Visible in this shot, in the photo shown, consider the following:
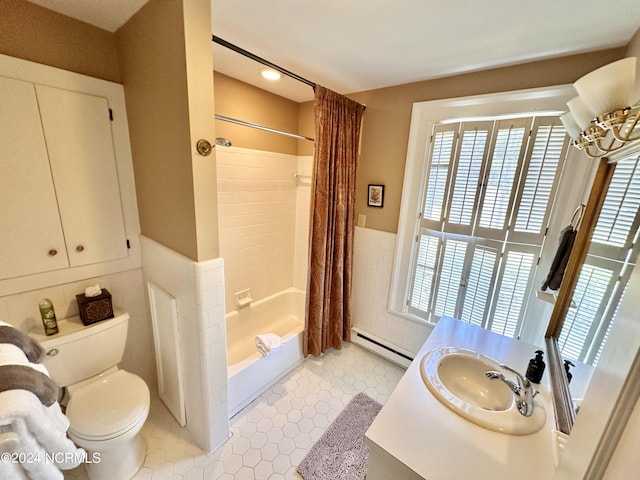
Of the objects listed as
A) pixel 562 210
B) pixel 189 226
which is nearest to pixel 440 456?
pixel 189 226

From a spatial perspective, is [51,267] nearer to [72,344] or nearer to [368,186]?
[72,344]

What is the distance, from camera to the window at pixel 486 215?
153cm

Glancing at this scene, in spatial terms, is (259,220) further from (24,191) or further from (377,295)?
(24,191)

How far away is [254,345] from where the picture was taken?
7.82 feet

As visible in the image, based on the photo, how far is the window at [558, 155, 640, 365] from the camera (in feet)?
2.57

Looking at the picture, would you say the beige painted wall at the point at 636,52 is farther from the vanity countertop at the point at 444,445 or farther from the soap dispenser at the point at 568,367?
the vanity countertop at the point at 444,445

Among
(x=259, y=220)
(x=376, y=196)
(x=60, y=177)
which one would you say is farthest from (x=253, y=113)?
(x=60, y=177)

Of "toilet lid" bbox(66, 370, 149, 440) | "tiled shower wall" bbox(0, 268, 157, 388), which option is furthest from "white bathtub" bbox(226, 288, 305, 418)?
"tiled shower wall" bbox(0, 268, 157, 388)

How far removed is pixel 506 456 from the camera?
821 millimetres

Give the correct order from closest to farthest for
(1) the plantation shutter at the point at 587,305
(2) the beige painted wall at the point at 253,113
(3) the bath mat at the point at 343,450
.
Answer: (1) the plantation shutter at the point at 587,305 < (3) the bath mat at the point at 343,450 < (2) the beige painted wall at the point at 253,113

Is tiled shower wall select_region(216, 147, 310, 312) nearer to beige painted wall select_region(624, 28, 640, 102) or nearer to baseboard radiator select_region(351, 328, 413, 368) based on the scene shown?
baseboard radiator select_region(351, 328, 413, 368)

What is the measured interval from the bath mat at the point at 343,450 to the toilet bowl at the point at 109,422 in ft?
3.01

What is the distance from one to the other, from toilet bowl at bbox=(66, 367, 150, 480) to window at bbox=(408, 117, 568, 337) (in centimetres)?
202

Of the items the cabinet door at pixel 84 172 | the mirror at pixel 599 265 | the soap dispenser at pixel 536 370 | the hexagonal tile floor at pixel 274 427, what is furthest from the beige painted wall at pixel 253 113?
the soap dispenser at pixel 536 370
